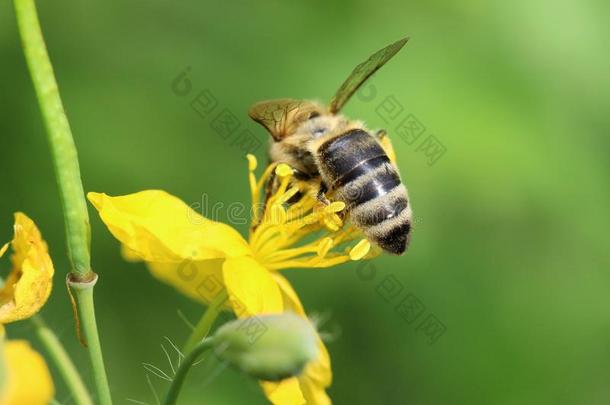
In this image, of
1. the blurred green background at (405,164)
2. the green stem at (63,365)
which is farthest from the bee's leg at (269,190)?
the blurred green background at (405,164)

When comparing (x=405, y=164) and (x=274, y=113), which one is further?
(x=405, y=164)

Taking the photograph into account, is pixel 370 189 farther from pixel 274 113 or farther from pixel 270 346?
pixel 270 346

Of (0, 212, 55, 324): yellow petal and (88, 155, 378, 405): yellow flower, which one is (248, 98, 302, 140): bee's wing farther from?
(0, 212, 55, 324): yellow petal

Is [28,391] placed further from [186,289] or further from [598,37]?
[598,37]

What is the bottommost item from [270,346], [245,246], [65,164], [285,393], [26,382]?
[285,393]

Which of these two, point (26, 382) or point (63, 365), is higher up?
point (26, 382)

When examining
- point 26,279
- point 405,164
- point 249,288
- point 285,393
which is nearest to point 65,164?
point 26,279

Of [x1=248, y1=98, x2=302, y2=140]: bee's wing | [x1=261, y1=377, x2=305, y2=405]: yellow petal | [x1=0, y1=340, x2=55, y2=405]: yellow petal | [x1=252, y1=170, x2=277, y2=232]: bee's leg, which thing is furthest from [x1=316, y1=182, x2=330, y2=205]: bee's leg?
[x1=0, y1=340, x2=55, y2=405]: yellow petal
